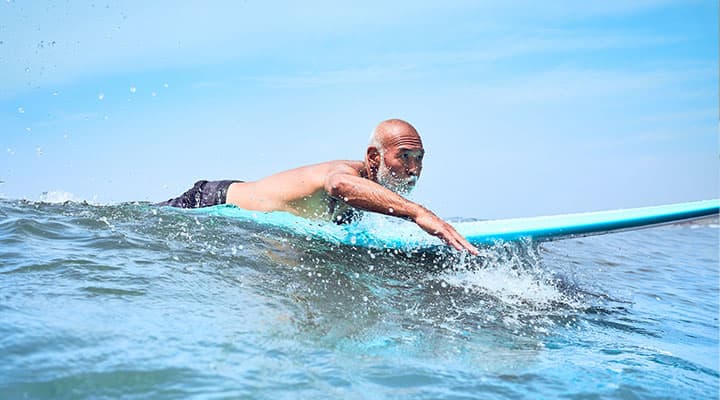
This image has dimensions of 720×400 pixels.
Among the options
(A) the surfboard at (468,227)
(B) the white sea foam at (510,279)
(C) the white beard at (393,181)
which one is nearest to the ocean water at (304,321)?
(B) the white sea foam at (510,279)

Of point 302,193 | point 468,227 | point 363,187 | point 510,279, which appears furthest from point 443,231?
point 468,227

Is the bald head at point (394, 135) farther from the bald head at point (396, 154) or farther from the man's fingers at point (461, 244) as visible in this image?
the man's fingers at point (461, 244)

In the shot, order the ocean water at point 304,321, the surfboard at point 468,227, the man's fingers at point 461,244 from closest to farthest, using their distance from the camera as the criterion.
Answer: the ocean water at point 304,321 → the man's fingers at point 461,244 → the surfboard at point 468,227

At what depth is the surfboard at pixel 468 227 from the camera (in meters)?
4.91

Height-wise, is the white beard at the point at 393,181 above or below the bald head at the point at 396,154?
below

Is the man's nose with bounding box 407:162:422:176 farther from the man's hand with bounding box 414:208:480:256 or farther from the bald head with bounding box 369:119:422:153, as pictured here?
the man's hand with bounding box 414:208:480:256

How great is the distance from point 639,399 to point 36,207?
19.6 feet

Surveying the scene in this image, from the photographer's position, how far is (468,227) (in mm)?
5418

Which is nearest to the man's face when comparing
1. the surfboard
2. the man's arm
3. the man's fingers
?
the man's arm

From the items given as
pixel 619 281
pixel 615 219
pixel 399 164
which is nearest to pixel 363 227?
pixel 399 164

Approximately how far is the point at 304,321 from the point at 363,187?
147 cm

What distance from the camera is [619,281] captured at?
5883 mm

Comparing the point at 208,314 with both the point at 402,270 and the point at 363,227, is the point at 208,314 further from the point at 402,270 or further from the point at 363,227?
the point at 363,227

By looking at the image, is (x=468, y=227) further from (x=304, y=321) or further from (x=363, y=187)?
(x=304, y=321)
